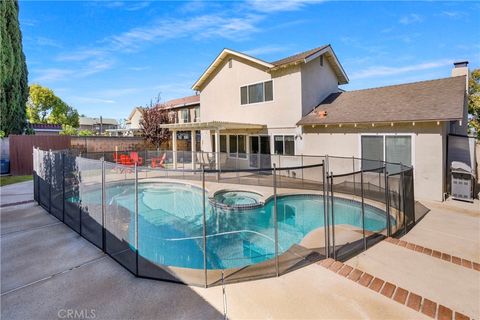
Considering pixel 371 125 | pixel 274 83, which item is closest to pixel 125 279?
pixel 371 125

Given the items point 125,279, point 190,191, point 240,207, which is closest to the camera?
point 125,279

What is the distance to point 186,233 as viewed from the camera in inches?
279

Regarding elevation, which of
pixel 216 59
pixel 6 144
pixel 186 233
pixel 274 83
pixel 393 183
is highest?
pixel 216 59

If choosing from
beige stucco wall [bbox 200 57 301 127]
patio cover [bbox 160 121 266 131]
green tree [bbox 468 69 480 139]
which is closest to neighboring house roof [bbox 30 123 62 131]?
beige stucco wall [bbox 200 57 301 127]

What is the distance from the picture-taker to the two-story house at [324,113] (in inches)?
386

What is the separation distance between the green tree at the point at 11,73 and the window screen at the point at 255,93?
15915mm

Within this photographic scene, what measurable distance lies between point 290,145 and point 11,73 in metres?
19.6

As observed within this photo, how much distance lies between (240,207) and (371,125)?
24.1 feet

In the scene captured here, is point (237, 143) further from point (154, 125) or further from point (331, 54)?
point (154, 125)

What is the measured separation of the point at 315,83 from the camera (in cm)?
1505

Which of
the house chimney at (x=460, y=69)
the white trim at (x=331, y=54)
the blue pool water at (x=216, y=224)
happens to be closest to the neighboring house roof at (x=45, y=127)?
the blue pool water at (x=216, y=224)

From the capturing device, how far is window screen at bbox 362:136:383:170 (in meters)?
11.1

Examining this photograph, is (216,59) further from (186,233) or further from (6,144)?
(6,144)
